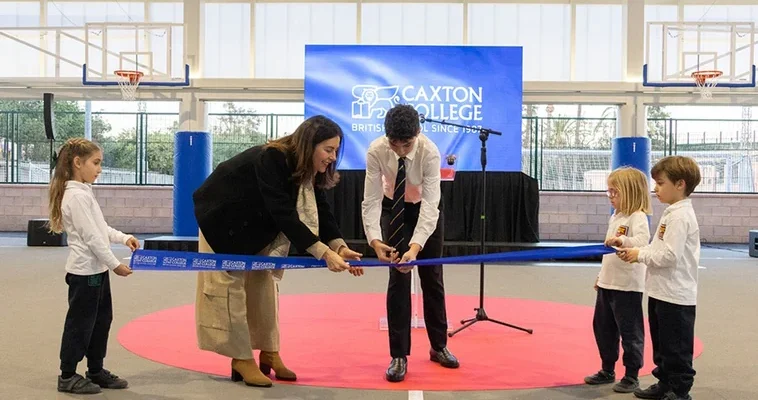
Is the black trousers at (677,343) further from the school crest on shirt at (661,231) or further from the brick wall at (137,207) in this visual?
the brick wall at (137,207)

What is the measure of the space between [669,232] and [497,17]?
418 inches

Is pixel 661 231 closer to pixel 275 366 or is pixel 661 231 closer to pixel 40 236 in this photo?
pixel 275 366

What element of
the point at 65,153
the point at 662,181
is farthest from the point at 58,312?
the point at 662,181

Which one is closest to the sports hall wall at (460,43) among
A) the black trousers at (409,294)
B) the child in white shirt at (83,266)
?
the black trousers at (409,294)

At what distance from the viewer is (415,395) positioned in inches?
130

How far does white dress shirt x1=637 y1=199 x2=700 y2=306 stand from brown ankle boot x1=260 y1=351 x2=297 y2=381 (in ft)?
Answer: 5.89

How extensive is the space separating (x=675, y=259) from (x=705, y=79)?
9.29 meters

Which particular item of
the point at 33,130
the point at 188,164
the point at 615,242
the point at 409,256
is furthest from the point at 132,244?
the point at 33,130

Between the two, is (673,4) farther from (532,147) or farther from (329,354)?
(329,354)

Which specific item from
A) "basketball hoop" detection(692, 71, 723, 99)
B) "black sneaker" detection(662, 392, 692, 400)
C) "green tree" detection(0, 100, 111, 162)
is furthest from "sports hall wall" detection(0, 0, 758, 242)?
"black sneaker" detection(662, 392, 692, 400)

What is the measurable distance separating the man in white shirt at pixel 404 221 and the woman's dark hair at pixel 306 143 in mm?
349

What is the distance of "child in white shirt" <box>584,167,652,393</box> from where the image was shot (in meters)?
3.45

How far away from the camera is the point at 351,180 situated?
34.4 feet

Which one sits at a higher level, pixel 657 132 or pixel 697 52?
pixel 697 52
